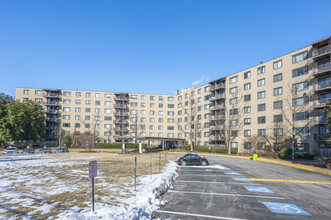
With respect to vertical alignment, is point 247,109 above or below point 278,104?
below

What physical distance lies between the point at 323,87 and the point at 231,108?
20.7m

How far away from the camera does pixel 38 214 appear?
6.93 metres

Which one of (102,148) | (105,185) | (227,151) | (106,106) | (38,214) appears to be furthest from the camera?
(106,106)

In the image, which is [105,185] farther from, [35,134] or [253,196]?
[35,134]

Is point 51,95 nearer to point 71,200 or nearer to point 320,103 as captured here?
point 71,200

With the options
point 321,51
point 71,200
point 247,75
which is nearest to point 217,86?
point 247,75

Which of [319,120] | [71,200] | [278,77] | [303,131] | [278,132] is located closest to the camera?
[71,200]

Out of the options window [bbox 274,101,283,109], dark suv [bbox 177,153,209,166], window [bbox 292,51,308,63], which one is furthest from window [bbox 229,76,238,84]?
dark suv [bbox 177,153,209,166]

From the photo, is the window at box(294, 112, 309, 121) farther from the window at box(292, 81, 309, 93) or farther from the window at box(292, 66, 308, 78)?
the window at box(292, 66, 308, 78)

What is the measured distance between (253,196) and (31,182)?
13159mm

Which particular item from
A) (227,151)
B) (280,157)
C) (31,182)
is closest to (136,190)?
(31,182)

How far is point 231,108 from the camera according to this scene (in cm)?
4981

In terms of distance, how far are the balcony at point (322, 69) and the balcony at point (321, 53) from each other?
4.48 feet

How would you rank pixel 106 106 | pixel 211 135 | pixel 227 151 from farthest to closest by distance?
1. pixel 106 106
2. pixel 211 135
3. pixel 227 151
